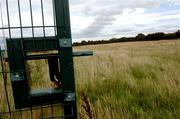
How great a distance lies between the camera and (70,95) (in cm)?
231

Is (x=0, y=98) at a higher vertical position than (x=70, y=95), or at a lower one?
lower

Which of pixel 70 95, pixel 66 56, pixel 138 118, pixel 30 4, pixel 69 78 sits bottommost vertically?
pixel 138 118

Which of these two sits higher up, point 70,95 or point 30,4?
point 30,4

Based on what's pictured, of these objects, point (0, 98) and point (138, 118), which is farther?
point (0, 98)

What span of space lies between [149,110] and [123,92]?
82 centimetres

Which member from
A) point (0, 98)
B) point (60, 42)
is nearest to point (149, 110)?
point (60, 42)

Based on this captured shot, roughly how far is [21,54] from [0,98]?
4.71 feet

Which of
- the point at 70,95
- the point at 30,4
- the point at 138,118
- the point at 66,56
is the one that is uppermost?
the point at 30,4

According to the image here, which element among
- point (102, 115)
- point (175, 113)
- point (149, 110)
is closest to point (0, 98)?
point (102, 115)

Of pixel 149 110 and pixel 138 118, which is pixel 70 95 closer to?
pixel 138 118

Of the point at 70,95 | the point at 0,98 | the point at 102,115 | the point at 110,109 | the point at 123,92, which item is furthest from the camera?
the point at 123,92

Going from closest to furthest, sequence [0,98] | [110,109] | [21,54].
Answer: [21,54] → [110,109] → [0,98]

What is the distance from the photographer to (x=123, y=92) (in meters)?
3.91

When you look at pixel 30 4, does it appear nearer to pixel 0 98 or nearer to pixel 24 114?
pixel 24 114
